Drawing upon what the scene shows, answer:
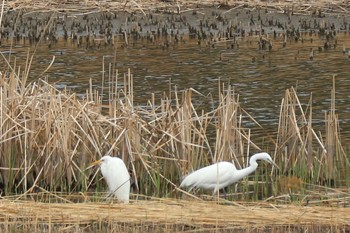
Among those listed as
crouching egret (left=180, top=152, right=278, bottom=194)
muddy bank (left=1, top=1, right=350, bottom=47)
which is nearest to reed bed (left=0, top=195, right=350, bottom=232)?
crouching egret (left=180, top=152, right=278, bottom=194)

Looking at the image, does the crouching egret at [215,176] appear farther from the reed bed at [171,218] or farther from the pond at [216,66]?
the pond at [216,66]

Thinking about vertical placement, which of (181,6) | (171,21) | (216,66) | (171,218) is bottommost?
(216,66)

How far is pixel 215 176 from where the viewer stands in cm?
945

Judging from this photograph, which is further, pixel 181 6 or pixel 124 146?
pixel 181 6

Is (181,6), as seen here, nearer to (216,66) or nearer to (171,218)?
(216,66)

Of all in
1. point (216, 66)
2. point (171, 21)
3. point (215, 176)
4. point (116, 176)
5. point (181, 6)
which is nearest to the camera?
point (116, 176)

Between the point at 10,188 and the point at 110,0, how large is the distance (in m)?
16.0

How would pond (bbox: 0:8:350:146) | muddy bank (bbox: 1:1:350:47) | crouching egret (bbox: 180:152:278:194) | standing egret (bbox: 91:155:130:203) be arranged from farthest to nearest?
muddy bank (bbox: 1:1:350:47) → pond (bbox: 0:8:350:146) → crouching egret (bbox: 180:152:278:194) → standing egret (bbox: 91:155:130:203)

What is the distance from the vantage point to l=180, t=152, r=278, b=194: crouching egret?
30.9 ft

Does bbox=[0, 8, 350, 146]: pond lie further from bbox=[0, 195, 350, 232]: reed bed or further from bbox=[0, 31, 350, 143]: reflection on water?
bbox=[0, 195, 350, 232]: reed bed

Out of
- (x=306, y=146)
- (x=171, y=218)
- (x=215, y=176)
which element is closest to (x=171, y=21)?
(x=306, y=146)

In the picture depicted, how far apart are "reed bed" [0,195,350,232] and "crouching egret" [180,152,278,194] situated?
1.24m

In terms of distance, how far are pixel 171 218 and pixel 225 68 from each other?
11748 mm

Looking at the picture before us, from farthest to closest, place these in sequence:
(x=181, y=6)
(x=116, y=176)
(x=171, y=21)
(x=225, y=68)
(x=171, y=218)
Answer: (x=181, y=6) < (x=171, y=21) < (x=225, y=68) < (x=116, y=176) < (x=171, y=218)
